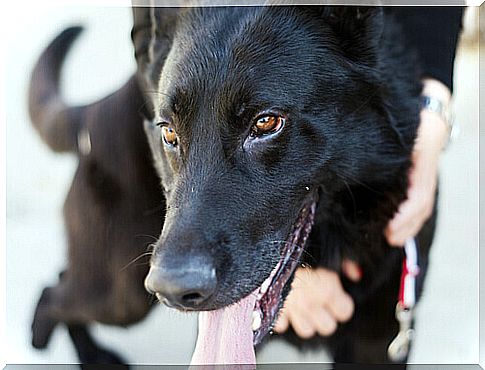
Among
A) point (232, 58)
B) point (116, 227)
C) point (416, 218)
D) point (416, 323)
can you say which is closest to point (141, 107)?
point (116, 227)

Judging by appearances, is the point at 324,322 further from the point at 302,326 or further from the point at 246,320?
the point at 246,320

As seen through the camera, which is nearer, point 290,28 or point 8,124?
point 290,28

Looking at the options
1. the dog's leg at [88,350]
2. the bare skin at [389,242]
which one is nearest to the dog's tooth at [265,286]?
the bare skin at [389,242]

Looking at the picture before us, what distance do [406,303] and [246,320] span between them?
0.50m

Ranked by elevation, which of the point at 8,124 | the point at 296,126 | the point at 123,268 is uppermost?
the point at 296,126

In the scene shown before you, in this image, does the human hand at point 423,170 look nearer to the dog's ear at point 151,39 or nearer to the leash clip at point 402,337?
the leash clip at point 402,337

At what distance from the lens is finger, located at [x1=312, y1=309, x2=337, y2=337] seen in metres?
1.64

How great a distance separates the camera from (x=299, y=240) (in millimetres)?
1334

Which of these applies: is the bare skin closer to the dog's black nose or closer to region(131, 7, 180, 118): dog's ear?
the dog's black nose

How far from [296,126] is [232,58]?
166mm

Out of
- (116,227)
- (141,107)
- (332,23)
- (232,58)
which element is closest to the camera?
(232,58)

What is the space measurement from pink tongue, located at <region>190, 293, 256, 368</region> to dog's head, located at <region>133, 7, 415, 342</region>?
0.17 ft

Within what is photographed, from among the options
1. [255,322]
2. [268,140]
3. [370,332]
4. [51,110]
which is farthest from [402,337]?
[51,110]

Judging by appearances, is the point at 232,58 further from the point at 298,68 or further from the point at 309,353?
the point at 309,353
